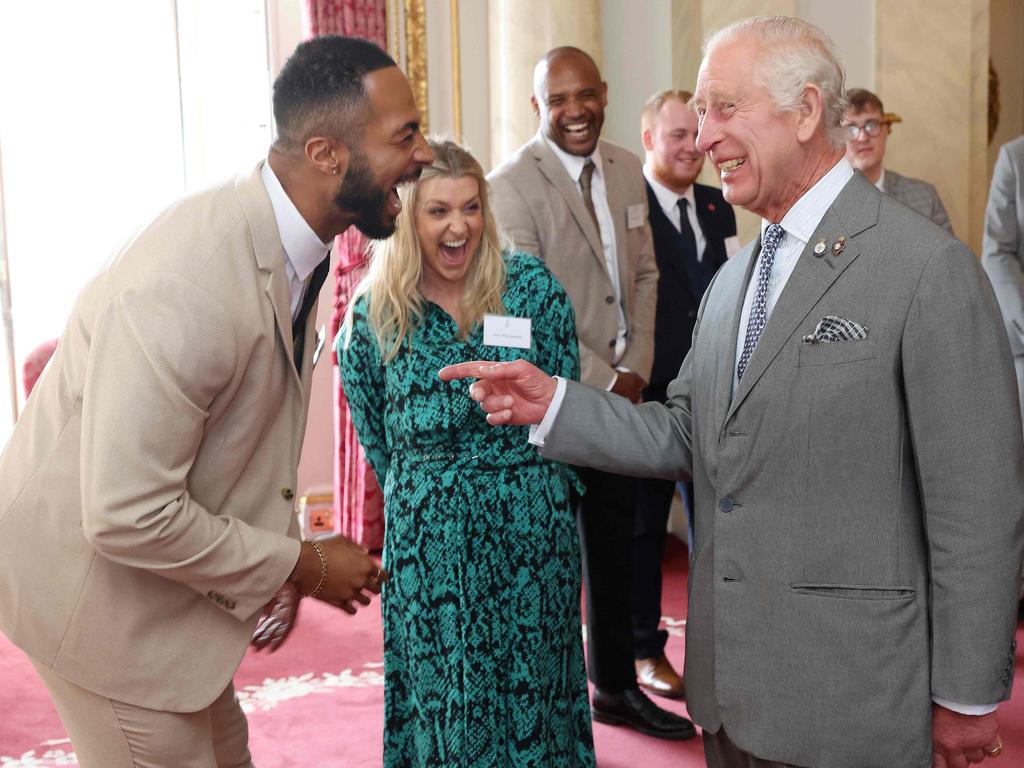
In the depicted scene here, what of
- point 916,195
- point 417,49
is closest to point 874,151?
point 916,195

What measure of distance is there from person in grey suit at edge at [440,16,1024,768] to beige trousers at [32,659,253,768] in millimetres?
875

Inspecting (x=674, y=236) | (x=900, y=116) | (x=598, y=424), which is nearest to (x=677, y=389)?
(x=598, y=424)

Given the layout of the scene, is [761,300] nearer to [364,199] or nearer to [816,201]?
[816,201]

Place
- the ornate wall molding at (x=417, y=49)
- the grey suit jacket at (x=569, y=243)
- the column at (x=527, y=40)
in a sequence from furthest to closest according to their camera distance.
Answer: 1. the ornate wall molding at (x=417, y=49)
2. the column at (x=527, y=40)
3. the grey suit jacket at (x=569, y=243)

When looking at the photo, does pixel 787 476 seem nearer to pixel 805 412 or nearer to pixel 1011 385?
pixel 805 412

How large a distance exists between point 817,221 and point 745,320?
0.66 ft

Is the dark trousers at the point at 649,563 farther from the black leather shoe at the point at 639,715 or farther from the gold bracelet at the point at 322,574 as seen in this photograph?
the gold bracelet at the point at 322,574

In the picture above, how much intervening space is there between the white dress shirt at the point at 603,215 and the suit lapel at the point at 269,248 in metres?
1.91

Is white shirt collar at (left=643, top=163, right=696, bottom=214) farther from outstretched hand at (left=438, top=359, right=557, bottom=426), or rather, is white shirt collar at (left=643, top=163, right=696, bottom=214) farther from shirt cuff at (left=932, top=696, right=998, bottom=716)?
shirt cuff at (left=932, top=696, right=998, bottom=716)

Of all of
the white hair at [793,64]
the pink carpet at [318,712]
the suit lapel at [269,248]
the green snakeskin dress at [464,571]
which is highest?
the white hair at [793,64]

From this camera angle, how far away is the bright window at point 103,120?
543 cm

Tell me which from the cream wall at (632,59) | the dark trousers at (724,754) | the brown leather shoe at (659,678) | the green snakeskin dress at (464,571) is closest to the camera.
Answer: the dark trousers at (724,754)

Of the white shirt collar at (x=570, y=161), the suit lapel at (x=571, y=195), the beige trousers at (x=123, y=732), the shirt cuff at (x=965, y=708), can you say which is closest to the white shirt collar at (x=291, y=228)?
the beige trousers at (x=123, y=732)

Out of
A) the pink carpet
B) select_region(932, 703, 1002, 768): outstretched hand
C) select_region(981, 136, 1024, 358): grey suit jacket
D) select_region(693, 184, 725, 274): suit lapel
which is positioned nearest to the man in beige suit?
select_region(932, 703, 1002, 768): outstretched hand
